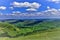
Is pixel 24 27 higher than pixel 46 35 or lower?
higher

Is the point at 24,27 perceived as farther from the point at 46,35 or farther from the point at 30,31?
the point at 46,35

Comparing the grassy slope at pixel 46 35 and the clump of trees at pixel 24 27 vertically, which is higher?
the clump of trees at pixel 24 27

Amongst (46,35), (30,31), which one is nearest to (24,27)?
(30,31)

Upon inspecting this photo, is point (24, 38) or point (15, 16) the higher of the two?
point (15, 16)

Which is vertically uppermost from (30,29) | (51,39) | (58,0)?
(58,0)

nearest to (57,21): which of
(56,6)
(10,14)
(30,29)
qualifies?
(56,6)

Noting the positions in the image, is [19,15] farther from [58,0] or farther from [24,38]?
[58,0]

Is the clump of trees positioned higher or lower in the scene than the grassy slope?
higher
